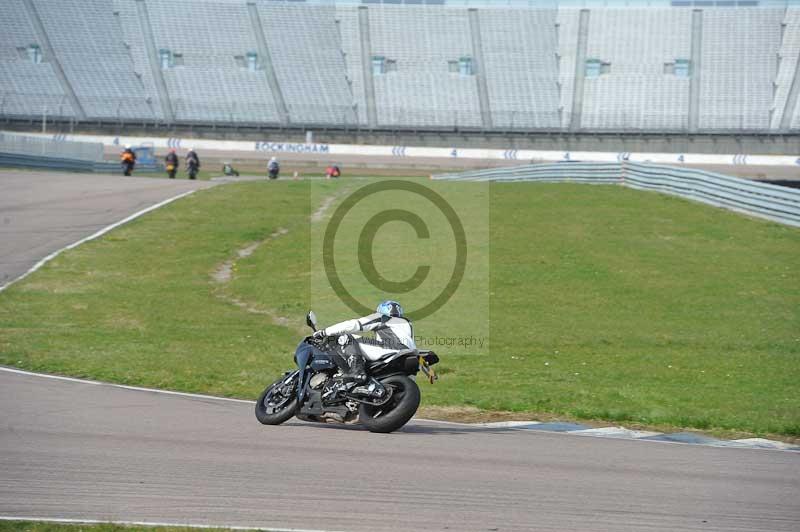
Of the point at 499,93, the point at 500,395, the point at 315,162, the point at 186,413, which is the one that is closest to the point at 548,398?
the point at 500,395

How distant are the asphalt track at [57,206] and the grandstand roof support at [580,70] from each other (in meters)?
33.5

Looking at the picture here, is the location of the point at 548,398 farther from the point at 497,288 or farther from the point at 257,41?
the point at 257,41

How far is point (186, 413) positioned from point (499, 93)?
60438mm

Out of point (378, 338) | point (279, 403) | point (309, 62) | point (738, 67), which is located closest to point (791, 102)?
point (738, 67)

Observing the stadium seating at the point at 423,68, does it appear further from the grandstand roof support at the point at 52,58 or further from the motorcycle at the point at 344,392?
the motorcycle at the point at 344,392

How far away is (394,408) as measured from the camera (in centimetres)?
991

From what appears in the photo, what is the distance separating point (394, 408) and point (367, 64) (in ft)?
205

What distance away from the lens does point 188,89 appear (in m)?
68.0

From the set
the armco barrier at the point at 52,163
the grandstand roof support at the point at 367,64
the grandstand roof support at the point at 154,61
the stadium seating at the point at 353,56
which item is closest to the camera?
the armco barrier at the point at 52,163

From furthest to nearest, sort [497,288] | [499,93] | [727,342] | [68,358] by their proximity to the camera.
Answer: [499,93] < [497,288] < [727,342] < [68,358]

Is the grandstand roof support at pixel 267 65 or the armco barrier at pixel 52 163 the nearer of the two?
the armco barrier at pixel 52 163

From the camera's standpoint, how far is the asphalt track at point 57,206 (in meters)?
24.7

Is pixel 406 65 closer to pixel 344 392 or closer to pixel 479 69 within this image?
pixel 479 69

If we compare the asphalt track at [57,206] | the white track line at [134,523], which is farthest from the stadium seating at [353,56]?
the white track line at [134,523]
